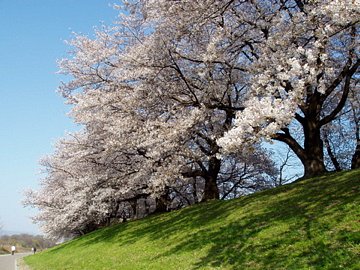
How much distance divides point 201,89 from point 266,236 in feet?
32.8

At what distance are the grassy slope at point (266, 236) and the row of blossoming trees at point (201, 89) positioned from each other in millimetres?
2464

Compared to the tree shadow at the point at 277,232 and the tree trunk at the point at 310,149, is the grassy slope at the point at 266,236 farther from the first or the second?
the tree trunk at the point at 310,149

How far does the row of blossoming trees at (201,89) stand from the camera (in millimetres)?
11828

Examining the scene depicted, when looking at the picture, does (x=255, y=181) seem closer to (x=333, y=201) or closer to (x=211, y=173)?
(x=211, y=173)

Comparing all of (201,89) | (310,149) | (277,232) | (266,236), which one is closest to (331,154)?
(310,149)

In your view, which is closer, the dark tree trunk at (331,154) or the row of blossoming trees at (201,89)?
the row of blossoming trees at (201,89)

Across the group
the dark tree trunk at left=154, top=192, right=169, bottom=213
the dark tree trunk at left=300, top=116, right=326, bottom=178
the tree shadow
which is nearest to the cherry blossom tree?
the dark tree trunk at left=300, top=116, right=326, bottom=178

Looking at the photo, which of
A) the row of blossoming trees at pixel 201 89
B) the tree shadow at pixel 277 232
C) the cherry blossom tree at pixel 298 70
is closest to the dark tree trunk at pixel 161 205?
the row of blossoming trees at pixel 201 89

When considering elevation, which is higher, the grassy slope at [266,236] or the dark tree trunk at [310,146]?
the dark tree trunk at [310,146]

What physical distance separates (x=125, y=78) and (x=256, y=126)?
460 inches

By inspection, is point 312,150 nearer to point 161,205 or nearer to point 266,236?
point 266,236

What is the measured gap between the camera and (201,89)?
19.5 m

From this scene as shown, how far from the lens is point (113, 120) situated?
21.9 metres

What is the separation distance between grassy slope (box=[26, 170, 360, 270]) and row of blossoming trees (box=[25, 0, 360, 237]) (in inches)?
97.0
